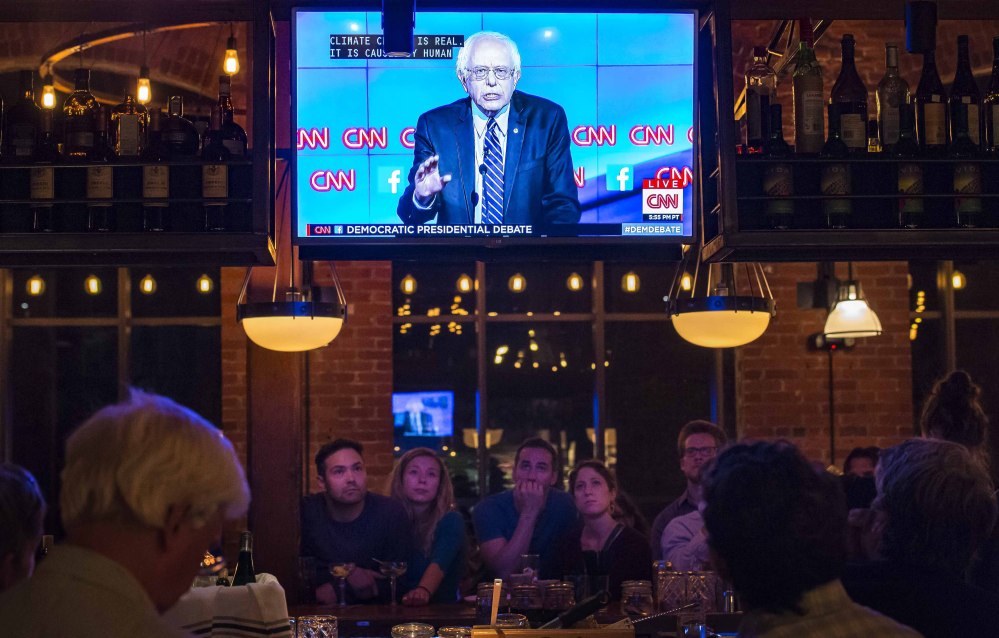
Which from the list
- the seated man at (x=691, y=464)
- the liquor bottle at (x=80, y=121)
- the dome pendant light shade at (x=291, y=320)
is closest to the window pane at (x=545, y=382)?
the seated man at (x=691, y=464)

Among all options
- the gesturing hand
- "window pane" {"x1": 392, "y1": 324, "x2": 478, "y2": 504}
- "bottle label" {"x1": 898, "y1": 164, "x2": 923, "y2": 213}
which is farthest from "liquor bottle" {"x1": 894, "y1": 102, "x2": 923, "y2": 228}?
"window pane" {"x1": 392, "y1": 324, "x2": 478, "y2": 504}

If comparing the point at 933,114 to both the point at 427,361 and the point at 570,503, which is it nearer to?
the point at 570,503

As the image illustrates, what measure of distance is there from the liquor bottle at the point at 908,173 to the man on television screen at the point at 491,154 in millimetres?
869

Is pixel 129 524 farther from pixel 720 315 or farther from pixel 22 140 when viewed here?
pixel 720 315

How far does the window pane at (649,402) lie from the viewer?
831 centimetres

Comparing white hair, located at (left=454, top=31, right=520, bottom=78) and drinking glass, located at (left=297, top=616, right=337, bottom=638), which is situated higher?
white hair, located at (left=454, top=31, right=520, bottom=78)

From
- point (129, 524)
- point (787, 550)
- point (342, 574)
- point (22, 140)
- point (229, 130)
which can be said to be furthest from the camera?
point (342, 574)

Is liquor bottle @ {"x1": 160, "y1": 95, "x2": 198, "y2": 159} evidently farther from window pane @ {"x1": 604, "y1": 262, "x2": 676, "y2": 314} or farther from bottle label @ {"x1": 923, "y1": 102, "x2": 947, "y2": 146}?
window pane @ {"x1": 604, "y1": 262, "x2": 676, "y2": 314}

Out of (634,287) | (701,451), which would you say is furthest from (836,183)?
(634,287)

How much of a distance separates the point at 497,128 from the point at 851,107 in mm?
995

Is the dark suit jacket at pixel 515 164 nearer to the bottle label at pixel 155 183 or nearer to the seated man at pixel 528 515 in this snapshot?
the bottle label at pixel 155 183

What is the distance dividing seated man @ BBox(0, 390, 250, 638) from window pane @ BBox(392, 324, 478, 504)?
6.43 meters

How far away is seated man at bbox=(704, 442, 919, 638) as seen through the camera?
1.86 metres

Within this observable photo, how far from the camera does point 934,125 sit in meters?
3.09
